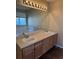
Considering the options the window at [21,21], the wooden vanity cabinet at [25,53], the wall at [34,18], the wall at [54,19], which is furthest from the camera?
the wall at [54,19]

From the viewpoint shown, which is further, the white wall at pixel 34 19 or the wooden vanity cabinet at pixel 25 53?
the white wall at pixel 34 19

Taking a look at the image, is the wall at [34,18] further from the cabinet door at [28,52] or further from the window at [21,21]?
the cabinet door at [28,52]

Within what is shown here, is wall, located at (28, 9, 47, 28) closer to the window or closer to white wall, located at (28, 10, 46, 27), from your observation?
white wall, located at (28, 10, 46, 27)

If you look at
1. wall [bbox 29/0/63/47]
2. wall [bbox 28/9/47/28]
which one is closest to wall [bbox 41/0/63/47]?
wall [bbox 29/0/63/47]

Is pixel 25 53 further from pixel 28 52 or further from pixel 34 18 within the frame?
pixel 34 18

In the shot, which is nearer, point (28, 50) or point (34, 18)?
point (28, 50)

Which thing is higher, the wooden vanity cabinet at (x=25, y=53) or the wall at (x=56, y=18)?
the wall at (x=56, y=18)

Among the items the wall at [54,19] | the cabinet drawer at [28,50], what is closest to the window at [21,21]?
the cabinet drawer at [28,50]

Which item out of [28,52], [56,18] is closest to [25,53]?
[28,52]

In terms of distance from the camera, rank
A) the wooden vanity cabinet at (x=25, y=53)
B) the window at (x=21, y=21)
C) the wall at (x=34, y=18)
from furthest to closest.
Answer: the wall at (x=34, y=18), the window at (x=21, y=21), the wooden vanity cabinet at (x=25, y=53)

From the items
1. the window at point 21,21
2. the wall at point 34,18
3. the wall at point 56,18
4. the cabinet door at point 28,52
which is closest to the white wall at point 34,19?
the wall at point 34,18

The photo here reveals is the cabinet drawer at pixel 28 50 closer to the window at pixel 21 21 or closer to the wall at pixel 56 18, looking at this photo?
the window at pixel 21 21
